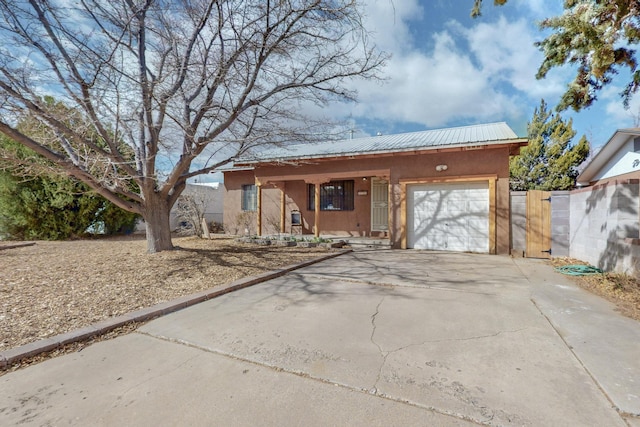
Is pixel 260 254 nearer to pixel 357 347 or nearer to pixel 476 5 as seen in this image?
pixel 357 347

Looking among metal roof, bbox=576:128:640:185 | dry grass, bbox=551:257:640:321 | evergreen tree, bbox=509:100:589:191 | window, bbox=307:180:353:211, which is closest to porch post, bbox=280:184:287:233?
window, bbox=307:180:353:211

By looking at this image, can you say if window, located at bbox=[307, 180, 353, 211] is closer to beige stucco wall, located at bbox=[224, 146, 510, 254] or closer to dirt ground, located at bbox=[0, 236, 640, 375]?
beige stucco wall, located at bbox=[224, 146, 510, 254]

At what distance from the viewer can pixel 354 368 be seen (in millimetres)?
2410

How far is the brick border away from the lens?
2.63 meters

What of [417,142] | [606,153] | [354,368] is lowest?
[354,368]

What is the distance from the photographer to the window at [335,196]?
12.1 metres

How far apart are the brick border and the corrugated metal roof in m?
4.04

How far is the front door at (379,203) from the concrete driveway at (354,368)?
7131mm

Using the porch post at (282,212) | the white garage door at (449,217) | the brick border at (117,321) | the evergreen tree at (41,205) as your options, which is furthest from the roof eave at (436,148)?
the evergreen tree at (41,205)

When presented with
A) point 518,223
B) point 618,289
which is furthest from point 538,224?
point 618,289

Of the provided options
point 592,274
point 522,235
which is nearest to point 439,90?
point 522,235

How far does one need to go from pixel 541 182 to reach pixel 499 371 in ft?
57.8

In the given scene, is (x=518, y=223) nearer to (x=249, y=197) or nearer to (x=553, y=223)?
(x=553, y=223)

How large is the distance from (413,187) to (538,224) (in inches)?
139
